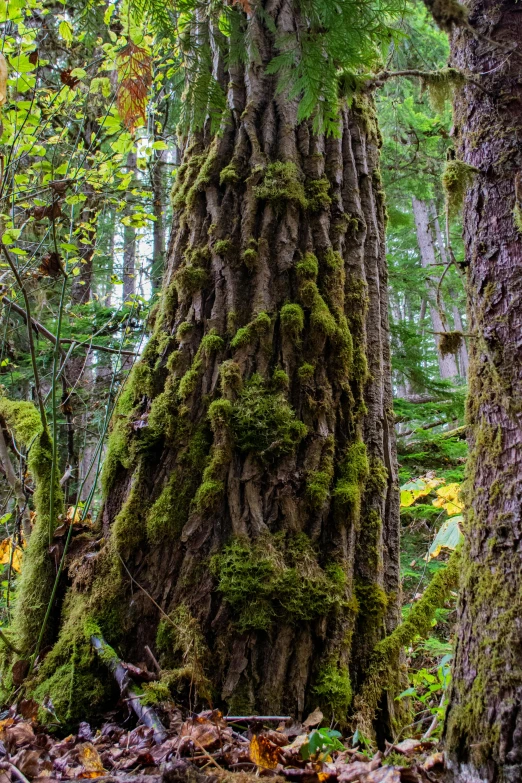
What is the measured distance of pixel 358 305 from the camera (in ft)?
8.39

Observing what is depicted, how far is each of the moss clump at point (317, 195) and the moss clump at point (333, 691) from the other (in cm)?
215

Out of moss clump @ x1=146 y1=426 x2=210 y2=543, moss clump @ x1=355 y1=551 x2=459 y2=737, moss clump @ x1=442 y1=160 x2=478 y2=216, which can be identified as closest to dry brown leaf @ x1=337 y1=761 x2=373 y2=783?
moss clump @ x1=355 y1=551 x2=459 y2=737

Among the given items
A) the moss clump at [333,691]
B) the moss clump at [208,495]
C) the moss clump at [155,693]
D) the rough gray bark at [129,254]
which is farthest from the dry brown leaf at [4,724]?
the rough gray bark at [129,254]

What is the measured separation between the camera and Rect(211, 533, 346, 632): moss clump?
6.35 feet

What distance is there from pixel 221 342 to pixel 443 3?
150cm

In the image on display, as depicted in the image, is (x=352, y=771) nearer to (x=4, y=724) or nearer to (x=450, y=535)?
(x=4, y=724)

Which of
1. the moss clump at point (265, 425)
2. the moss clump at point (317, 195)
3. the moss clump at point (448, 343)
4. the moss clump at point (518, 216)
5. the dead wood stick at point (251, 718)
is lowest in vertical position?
the dead wood stick at point (251, 718)

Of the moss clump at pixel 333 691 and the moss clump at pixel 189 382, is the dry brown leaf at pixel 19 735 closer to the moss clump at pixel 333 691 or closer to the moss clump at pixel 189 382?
the moss clump at pixel 333 691

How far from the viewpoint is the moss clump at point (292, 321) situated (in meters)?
2.32

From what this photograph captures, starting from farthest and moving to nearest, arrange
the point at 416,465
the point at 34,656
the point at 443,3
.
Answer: the point at 416,465 → the point at 34,656 → the point at 443,3

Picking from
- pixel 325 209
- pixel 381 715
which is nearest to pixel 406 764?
pixel 381 715

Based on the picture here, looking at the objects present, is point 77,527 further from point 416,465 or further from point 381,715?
point 416,465

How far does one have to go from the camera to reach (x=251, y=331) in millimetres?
2314

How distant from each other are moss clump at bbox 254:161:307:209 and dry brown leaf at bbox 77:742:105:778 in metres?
2.39
